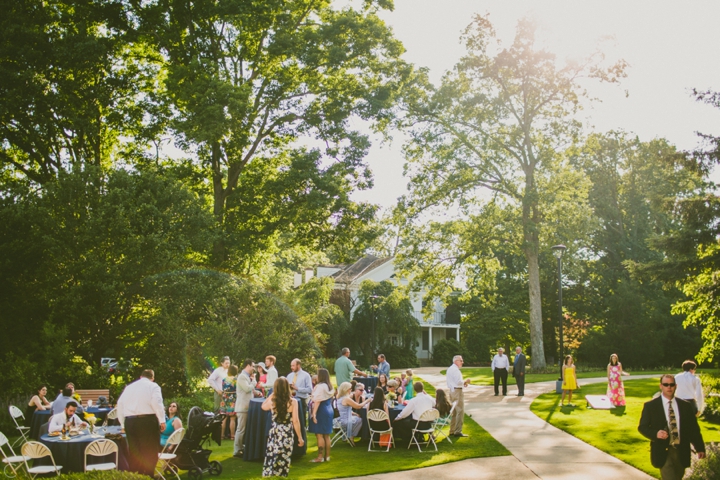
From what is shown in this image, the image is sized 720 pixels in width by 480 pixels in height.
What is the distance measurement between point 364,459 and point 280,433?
2.37m

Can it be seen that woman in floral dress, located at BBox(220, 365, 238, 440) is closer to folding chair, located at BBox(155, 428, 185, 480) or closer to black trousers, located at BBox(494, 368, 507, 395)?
folding chair, located at BBox(155, 428, 185, 480)

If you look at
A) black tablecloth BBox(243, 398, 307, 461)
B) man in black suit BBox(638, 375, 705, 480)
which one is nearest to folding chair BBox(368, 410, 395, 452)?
black tablecloth BBox(243, 398, 307, 461)

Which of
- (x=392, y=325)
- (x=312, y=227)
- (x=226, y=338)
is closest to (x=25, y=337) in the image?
(x=226, y=338)

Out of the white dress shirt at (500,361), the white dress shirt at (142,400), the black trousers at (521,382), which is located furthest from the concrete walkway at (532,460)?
the white dress shirt at (500,361)

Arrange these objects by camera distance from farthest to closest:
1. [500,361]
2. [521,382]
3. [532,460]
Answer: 1. [500,361]
2. [521,382]
3. [532,460]

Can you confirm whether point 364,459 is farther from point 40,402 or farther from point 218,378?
point 40,402

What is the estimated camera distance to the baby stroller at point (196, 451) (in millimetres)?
10562

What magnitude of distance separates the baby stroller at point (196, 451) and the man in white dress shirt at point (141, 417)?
905 millimetres

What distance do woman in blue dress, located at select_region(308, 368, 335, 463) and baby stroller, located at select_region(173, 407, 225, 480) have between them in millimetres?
2036

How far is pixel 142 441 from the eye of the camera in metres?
9.71

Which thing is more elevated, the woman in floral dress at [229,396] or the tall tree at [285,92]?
the tall tree at [285,92]

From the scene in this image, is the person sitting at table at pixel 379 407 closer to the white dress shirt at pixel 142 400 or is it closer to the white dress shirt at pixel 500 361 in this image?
the white dress shirt at pixel 142 400

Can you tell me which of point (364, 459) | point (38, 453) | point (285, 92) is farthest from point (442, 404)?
point (285, 92)

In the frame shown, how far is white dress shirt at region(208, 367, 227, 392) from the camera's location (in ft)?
49.4
